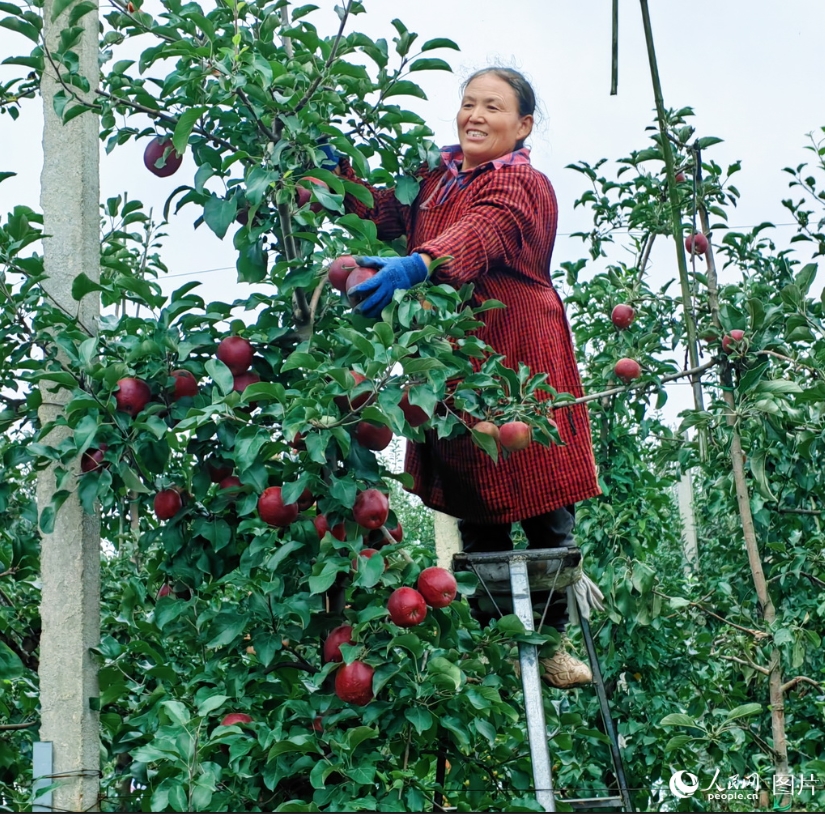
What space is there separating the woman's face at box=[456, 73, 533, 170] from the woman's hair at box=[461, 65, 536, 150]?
10 millimetres

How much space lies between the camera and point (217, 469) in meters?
2.14

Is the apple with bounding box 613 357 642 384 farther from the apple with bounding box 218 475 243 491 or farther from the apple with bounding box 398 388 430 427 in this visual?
the apple with bounding box 218 475 243 491

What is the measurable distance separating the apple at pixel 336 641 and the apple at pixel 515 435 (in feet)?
1.47

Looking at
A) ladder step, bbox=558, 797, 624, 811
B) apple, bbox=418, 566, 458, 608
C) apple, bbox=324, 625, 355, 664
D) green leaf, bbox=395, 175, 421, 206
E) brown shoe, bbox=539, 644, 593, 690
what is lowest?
ladder step, bbox=558, 797, 624, 811

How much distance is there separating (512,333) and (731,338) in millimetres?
480

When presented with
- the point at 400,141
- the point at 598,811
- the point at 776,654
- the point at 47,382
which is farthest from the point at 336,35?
the point at 598,811

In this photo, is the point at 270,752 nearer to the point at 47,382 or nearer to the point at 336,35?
the point at 47,382

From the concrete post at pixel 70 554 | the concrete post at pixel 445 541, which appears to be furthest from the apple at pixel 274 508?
the concrete post at pixel 445 541

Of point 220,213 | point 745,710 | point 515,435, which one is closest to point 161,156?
point 220,213

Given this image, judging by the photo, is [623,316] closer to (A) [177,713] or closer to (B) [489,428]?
(B) [489,428]

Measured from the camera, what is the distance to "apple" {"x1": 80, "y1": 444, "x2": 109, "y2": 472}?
6.78 ft

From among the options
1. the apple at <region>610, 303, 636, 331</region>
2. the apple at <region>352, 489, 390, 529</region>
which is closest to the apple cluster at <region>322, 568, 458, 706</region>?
the apple at <region>352, 489, 390, 529</region>

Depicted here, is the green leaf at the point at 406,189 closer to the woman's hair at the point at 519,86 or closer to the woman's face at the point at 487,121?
the woman's face at the point at 487,121

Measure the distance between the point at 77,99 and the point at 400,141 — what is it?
2.08 ft
